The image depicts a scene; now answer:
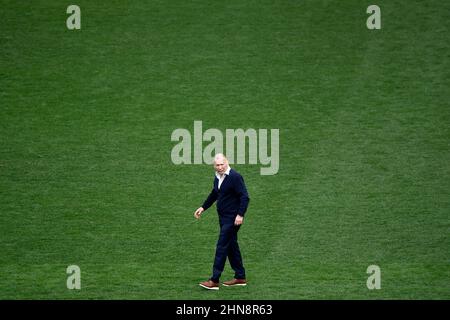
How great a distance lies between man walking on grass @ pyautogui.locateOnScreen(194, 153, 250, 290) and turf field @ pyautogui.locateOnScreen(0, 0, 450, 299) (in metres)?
0.36

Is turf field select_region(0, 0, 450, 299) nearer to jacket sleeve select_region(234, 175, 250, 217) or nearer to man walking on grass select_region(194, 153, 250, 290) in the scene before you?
man walking on grass select_region(194, 153, 250, 290)

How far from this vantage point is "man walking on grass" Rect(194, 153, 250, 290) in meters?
9.72

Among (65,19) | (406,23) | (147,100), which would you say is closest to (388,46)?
(406,23)

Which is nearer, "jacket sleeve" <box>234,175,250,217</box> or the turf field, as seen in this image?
"jacket sleeve" <box>234,175,250,217</box>

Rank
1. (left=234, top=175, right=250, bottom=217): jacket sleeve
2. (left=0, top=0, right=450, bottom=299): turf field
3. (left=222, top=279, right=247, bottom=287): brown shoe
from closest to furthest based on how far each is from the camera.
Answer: (left=234, top=175, right=250, bottom=217): jacket sleeve, (left=222, top=279, right=247, bottom=287): brown shoe, (left=0, top=0, right=450, bottom=299): turf field

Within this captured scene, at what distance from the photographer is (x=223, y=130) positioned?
49.8 feet

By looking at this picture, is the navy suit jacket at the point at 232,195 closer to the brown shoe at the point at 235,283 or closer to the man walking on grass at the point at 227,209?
the man walking on grass at the point at 227,209

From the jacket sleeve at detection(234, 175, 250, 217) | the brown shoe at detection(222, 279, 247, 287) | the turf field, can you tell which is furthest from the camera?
the turf field

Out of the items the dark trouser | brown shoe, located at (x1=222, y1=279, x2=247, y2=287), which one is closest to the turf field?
brown shoe, located at (x1=222, y1=279, x2=247, y2=287)

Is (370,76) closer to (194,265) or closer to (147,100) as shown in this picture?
(147,100)

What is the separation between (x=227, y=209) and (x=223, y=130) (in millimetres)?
5486

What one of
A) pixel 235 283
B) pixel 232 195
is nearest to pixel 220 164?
pixel 232 195

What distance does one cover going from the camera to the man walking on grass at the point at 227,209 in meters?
9.72

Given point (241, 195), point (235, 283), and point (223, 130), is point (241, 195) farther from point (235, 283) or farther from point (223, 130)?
point (223, 130)
